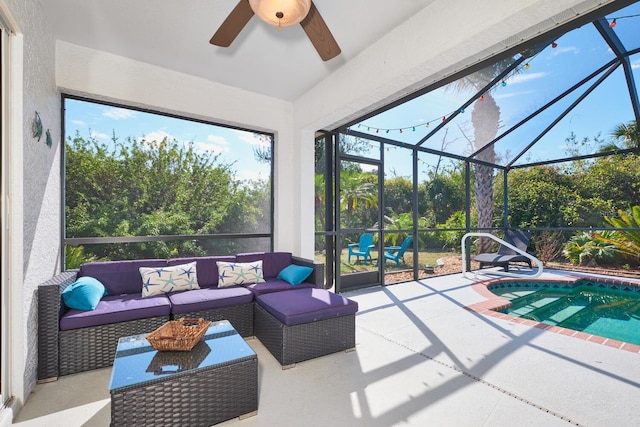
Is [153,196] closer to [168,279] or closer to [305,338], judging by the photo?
[168,279]

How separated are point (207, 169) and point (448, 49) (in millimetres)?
3360

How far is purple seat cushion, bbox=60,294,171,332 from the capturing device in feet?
8.10

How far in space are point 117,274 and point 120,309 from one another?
2.27ft

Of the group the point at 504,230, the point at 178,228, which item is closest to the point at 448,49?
the point at 178,228

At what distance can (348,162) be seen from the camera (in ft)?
17.1

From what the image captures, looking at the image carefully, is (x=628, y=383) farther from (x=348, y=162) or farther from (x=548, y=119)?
(x=548, y=119)

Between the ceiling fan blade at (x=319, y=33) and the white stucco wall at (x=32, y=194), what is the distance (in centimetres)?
194

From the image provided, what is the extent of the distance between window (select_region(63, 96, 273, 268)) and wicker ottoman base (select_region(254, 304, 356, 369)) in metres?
1.77

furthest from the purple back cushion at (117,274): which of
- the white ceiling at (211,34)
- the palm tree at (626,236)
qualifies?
the palm tree at (626,236)

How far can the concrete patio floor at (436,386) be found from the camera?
6.36 feet

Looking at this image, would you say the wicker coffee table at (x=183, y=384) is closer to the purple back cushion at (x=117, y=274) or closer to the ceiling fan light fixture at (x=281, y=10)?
the purple back cushion at (x=117, y=274)

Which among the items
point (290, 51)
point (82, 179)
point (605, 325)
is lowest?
point (605, 325)

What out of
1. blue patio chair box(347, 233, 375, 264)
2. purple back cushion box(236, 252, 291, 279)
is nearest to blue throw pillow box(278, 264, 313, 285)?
purple back cushion box(236, 252, 291, 279)

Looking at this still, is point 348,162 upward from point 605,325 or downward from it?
upward
